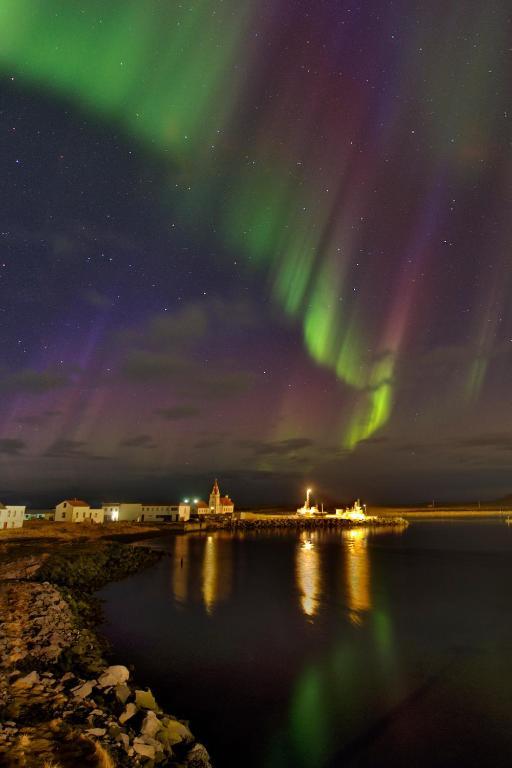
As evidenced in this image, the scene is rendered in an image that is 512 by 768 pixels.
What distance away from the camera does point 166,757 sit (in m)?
11.6

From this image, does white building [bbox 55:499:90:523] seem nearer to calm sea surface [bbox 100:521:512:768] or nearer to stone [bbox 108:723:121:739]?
calm sea surface [bbox 100:521:512:768]

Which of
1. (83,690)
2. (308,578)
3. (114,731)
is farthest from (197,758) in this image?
(308,578)

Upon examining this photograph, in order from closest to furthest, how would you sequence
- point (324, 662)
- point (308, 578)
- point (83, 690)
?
point (83, 690) → point (324, 662) → point (308, 578)

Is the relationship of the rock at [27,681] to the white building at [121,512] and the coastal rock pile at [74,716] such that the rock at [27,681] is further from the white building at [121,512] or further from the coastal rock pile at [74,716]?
the white building at [121,512]

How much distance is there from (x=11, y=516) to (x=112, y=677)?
223 ft

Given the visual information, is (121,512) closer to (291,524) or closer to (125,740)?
(291,524)

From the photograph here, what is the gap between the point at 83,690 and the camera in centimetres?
1352

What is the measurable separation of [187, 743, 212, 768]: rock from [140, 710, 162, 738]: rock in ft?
3.38

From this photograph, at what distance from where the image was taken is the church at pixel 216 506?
14336cm

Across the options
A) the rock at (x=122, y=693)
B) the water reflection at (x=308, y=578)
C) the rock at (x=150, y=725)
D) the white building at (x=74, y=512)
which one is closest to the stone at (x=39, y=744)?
the rock at (x=150, y=725)

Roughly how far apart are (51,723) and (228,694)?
9.73m

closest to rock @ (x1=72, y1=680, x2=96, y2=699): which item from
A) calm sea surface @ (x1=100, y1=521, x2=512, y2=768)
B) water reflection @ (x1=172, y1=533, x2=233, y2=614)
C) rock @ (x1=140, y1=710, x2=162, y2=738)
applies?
rock @ (x1=140, y1=710, x2=162, y2=738)

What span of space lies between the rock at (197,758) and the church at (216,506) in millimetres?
131590

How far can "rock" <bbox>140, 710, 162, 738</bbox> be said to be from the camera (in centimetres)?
1194
